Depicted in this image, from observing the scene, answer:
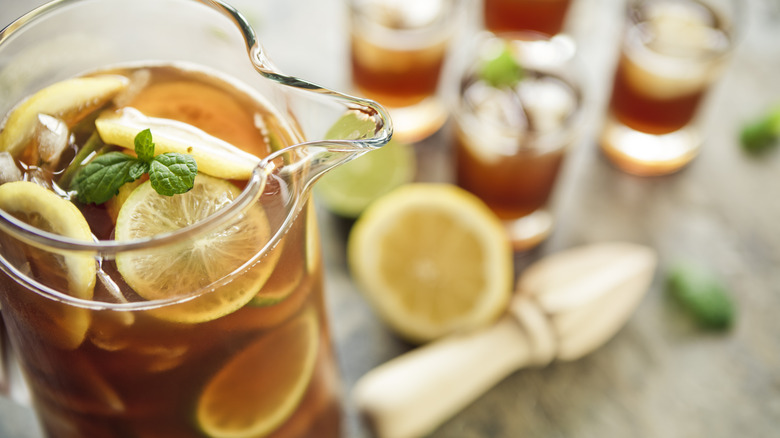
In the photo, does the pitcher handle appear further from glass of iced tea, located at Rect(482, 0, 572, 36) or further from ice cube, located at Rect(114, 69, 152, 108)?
glass of iced tea, located at Rect(482, 0, 572, 36)

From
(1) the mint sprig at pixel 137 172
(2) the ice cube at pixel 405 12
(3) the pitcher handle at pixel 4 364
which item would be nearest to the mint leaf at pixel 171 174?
(1) the mint sprig at pixel 137 172

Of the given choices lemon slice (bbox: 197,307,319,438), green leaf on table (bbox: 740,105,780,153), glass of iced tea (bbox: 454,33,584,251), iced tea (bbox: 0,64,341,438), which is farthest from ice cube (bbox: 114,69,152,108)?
green leaf on table (bbox: 740,105,780,153)

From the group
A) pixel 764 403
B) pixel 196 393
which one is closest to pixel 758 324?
pixel 764 403

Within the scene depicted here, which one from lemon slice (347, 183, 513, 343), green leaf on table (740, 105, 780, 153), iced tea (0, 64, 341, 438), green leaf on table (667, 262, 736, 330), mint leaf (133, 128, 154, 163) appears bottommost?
green leaf on table (667, 262, 736, 330)

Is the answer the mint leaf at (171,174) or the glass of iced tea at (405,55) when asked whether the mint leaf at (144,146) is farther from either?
the glass of iced tea at (405,55)

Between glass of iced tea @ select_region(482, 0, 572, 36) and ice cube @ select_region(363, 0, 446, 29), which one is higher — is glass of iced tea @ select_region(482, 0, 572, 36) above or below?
below

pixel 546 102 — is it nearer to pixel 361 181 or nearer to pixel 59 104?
pixel 361 181
